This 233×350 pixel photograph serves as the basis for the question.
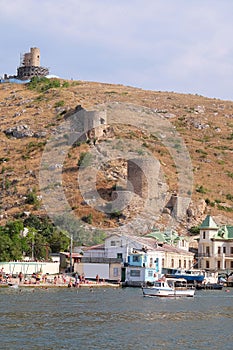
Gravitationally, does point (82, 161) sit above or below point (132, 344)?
above

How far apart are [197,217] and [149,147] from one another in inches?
996

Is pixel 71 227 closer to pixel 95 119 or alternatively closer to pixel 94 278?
pixel 94 278

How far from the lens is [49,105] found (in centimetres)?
15050

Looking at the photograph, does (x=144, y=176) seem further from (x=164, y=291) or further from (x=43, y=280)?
(x=164, y=291)

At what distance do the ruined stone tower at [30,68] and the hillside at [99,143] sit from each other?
6.06 metres

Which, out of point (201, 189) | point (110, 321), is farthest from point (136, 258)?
point (110, 321)

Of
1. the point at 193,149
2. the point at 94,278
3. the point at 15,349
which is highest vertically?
the point at 193,149

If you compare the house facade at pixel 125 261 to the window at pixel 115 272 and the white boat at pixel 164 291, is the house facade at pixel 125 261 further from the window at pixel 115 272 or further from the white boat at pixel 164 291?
the white boat at pixel 164 291

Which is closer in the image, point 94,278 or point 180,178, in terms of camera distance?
point 94,278

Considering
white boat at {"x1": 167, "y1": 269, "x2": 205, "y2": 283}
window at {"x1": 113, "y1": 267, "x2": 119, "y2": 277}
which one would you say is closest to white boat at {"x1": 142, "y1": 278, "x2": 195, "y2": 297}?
white boat at {"x1": 167, "y1": 269, "x2": 205, "y2": 283}

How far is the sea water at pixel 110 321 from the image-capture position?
3772 cm

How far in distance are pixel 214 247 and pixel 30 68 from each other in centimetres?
9103

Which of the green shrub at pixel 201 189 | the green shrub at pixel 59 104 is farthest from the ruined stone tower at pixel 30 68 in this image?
the green shrub at pixel 201 189

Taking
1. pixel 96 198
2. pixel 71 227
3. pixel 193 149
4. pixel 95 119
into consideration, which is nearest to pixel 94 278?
pixel 71 227
